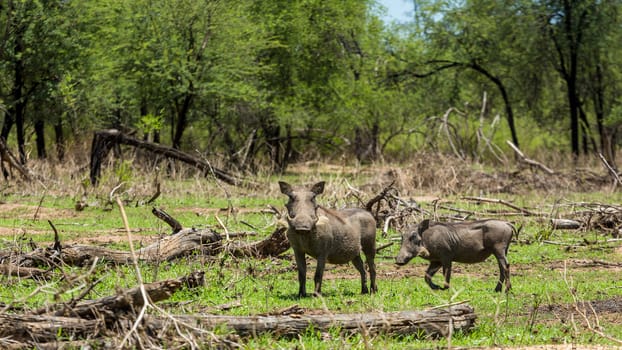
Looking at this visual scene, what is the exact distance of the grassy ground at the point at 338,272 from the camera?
7391mm

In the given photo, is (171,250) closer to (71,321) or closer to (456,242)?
(456,242)

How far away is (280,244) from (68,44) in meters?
19.1

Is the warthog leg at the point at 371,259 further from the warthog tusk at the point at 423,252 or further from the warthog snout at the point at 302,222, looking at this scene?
the warthog snout at the point at 302,222

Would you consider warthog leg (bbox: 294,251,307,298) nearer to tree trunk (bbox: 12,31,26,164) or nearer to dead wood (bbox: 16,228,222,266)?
dead wood (bbox: 16,228,222,266)

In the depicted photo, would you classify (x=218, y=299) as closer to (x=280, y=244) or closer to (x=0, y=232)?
(x=280, y=244)

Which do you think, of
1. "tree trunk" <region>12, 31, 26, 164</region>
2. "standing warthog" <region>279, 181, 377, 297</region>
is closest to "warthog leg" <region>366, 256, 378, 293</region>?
"standing warthog" <region>279, 181, 377, 297</region>

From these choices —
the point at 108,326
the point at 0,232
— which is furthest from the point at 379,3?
the point at 108,326

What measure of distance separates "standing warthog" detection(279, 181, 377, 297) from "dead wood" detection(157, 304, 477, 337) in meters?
1.53

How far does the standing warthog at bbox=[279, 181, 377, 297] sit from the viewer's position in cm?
862

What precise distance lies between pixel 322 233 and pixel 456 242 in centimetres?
178

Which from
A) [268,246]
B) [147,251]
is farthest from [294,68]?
[147,251]

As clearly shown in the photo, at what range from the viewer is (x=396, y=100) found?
40.6 meters

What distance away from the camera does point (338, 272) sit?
11.7 meters

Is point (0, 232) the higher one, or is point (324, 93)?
point (324, 93)
